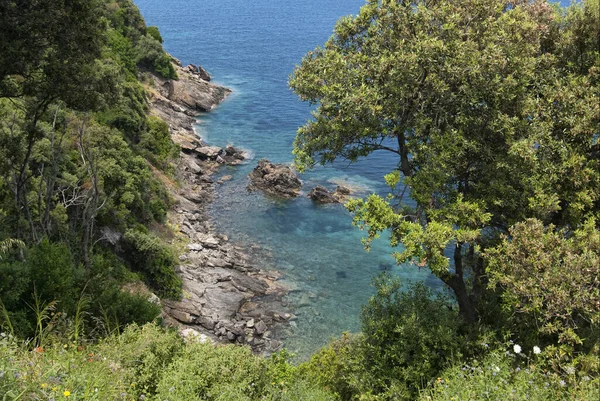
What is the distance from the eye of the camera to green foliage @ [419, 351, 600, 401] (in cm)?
931

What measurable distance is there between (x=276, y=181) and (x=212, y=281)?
60.2 ft

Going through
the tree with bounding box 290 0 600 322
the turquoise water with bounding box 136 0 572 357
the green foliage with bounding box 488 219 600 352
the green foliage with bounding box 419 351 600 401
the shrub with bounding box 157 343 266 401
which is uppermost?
the tree with bounding box 290 0 600 322

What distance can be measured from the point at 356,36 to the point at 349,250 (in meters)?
26.4

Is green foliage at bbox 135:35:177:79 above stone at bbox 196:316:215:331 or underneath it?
above

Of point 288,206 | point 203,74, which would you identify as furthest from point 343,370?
point 203,74

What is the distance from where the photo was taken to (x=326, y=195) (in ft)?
157

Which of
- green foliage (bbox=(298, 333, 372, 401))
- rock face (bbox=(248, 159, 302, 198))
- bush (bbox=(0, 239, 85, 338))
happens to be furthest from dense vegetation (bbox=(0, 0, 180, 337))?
rock face (bbox=(248, 159, 302, 198))

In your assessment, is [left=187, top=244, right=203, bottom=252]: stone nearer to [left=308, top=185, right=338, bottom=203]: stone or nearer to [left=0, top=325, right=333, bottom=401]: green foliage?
[left=308, top=185, right=338, bottom=203]: stone

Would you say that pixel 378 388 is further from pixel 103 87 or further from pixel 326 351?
pixel 103 87

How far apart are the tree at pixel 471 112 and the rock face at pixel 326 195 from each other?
1293 inches

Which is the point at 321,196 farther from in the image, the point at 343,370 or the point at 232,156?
the point at 343,370

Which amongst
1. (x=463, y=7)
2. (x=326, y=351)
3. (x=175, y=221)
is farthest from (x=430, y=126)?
(x=175, y=221)

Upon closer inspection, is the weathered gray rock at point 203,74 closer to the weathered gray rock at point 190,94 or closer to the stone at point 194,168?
the weathered gray rock at point 190,94

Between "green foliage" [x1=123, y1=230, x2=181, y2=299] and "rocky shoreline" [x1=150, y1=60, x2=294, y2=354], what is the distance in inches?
39.8
